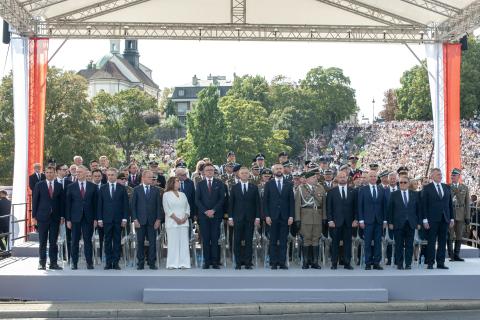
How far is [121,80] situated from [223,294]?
385 ft

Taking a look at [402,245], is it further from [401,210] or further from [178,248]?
[178,248]

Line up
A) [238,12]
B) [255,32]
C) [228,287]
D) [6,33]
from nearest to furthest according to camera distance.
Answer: [228,287]
[6,33]
[238,12]
[255,32]

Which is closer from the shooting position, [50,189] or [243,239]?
[50,189]

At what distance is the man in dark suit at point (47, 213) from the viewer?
11.2m

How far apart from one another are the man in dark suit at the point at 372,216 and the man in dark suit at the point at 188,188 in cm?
278

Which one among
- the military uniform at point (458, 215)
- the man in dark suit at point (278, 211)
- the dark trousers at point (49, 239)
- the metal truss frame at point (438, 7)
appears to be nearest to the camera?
the dark trousers at point (49, 239)

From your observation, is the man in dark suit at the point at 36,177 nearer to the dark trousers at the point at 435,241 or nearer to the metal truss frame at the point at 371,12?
the metal truss frame at the point at 371,12

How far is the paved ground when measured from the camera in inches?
379

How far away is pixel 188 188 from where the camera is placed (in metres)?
12.1

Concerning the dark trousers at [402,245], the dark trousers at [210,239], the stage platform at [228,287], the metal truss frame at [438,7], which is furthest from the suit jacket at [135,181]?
the metal truss frame at [438,7]

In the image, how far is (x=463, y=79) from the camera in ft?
242

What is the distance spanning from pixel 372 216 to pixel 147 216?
359 cm

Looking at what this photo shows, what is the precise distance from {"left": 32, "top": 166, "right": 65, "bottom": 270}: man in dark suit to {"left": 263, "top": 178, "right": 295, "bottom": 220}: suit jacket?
3297 mm

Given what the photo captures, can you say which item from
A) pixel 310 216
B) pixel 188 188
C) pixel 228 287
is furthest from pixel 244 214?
pixel 228 287
